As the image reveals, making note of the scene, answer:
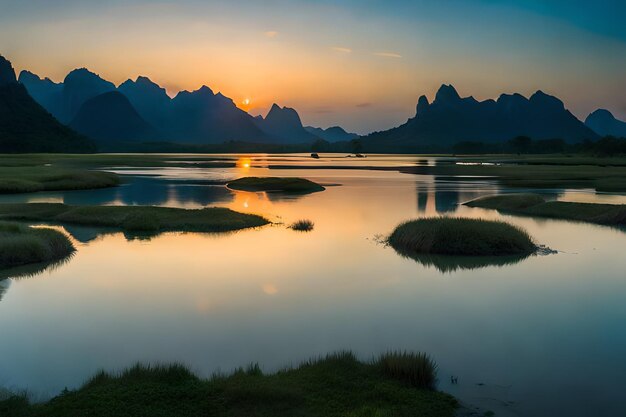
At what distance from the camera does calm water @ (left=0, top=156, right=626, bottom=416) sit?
13766mm

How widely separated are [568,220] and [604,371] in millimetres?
33529

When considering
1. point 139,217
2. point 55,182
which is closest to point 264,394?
point 139,217

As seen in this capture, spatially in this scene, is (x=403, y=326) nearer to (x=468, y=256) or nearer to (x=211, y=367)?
(x=211, y=367)

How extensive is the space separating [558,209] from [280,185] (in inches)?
1632

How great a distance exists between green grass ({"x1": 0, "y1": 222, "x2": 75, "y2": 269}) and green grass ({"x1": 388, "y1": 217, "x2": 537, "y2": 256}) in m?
19.6

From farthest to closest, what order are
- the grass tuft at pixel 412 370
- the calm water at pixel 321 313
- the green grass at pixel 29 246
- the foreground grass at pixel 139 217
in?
the foreground grass at pixel 139 217 < the green grass at pixel 29 246 < the calm water at pixel 321 313 < the grass tuft at pixel 412 370

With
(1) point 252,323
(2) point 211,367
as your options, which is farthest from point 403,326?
(2) point 211,367

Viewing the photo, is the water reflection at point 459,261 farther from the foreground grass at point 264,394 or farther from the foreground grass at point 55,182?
the foreground grass at point 55,182

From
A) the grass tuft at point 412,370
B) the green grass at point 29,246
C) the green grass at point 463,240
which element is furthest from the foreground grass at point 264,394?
the green grass at point 463,240

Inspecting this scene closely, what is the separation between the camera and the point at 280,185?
7888 centimetres

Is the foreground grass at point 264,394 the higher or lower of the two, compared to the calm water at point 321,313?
higher

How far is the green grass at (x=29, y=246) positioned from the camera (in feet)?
86.5

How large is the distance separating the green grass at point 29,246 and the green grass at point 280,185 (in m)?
45.2

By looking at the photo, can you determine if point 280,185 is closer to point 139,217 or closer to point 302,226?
point 302,226
